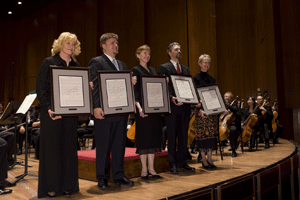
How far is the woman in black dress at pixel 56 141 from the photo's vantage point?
223cm

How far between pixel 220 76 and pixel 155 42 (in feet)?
8.20

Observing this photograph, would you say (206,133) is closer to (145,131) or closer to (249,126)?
(145,131)

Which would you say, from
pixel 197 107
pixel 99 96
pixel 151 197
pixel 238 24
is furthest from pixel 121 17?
pixel 151 197

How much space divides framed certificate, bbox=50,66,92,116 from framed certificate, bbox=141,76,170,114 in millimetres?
692

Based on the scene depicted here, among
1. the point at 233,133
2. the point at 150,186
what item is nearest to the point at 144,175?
the point at 150,186

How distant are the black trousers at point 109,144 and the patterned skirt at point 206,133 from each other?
1.19 metres

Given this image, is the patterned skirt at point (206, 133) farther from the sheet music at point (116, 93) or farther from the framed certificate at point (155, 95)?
the sheet music at point (116, 93)

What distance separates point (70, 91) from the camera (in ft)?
7.41

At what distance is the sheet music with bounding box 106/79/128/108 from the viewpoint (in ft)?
8.13

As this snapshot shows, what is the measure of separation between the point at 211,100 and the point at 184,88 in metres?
0.47

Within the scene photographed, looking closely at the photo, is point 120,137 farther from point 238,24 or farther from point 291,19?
point 238,24

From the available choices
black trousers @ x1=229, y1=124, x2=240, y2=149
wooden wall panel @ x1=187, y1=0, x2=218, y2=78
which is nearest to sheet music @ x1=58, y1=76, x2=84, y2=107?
black trousers @ x1=229, y1=124, x2=240, y2=149

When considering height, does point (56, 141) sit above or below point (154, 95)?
below

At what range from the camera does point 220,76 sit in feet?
30.2
